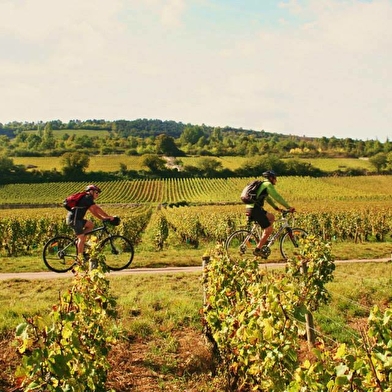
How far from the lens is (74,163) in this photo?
92.0 meters

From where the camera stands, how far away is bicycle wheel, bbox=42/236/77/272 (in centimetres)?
904

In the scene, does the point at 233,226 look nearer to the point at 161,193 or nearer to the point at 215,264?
the point at 215,264

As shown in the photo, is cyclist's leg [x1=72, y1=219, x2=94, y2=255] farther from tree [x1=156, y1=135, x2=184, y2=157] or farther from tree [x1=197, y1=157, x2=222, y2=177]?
tree [x1=156, y1=135, x2=184, y2=157]

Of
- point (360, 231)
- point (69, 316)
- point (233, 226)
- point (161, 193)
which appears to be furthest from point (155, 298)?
point (161, 193)

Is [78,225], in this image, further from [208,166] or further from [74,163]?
[208,166]

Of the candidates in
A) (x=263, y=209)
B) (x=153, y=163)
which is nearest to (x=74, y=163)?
(x=153, y=163)

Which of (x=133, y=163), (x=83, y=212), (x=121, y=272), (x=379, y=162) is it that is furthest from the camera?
(x=133, y=163)

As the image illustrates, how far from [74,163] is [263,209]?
289 ft

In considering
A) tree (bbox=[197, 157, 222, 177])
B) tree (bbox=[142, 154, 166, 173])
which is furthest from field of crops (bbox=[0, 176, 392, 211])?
tree (bbox=[142, 154, 166, 173])

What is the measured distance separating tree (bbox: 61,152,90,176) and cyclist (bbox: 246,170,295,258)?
85028 millimetres

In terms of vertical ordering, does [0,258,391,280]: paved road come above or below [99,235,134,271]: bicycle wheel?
below

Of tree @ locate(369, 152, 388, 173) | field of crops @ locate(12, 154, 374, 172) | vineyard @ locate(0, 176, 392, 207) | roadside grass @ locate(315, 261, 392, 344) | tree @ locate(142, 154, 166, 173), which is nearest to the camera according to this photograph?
roadside grass @ locate(315, 261, 392, 344)

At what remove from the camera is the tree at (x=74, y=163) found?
295ft

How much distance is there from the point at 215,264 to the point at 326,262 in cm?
225
